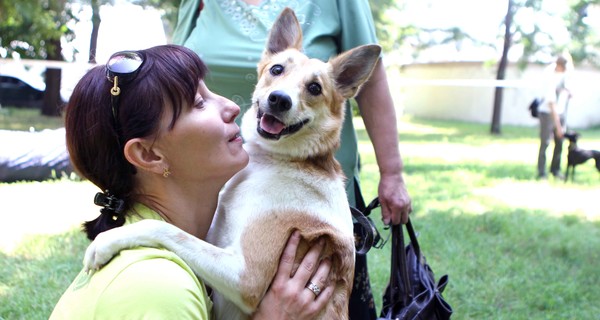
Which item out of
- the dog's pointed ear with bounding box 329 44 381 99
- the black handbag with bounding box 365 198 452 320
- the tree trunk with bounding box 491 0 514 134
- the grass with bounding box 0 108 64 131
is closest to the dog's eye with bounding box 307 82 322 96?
the dog's pointed ear with bounding box 329 44 381 99

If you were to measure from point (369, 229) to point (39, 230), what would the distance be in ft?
12.6

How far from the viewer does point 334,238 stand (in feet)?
6.88

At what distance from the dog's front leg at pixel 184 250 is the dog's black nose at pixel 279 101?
2.29 feet

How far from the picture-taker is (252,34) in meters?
2.70

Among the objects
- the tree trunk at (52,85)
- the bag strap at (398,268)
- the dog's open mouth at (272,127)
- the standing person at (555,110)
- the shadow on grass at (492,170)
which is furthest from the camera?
the tree trunk at (52,85)

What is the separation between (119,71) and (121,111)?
0.39ft

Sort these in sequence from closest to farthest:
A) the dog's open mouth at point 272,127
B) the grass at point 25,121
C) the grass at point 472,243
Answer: the dog's open mouth at point 272,127 < the grass at point 472,243 < the grass at point 25,121

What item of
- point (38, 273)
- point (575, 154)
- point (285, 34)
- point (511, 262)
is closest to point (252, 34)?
point (285, 34)

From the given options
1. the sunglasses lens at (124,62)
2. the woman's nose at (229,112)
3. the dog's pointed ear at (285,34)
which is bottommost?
the woman's nose at (229,112)

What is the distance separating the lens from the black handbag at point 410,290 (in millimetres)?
2500

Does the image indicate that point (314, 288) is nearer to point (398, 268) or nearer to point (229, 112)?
point (229, 112)

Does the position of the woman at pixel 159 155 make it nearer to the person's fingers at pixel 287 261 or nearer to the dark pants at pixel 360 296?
the person's fingers at pixel 287 261

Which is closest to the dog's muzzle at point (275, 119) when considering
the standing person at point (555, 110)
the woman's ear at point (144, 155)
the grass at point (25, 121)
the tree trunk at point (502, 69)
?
the woman's ear at point (144, 155)

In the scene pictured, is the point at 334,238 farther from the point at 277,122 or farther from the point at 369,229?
the point at 277,122
